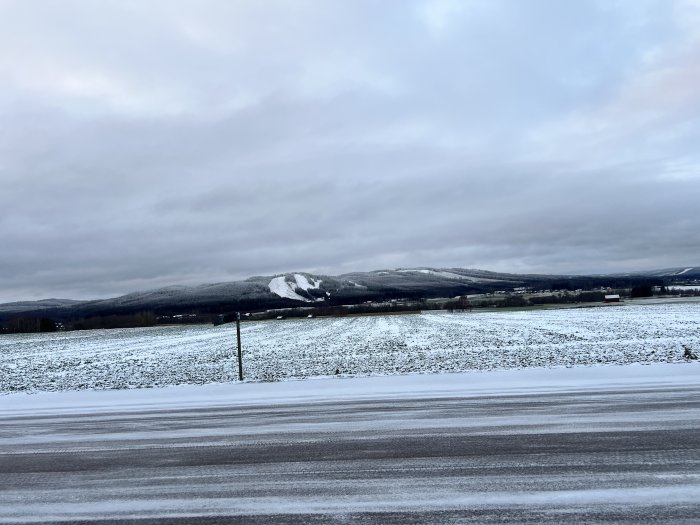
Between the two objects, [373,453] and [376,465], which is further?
[373,453]

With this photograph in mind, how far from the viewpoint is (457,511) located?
508 centimetres

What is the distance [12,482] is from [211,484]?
270 centimetres

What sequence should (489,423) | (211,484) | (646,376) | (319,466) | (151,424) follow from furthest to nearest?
(646,376) < (151,424) < (489,423) < (319,466) < (211,484)

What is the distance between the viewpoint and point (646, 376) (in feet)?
42.4

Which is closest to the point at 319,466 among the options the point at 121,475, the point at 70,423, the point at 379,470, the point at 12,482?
the point at 379,470

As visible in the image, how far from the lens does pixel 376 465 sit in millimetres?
6559

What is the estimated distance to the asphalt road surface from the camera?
520 cm

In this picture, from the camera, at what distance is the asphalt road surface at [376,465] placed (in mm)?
5199

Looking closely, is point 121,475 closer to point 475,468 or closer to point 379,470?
point 379,470

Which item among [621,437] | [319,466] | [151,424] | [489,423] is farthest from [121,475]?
[621,437]

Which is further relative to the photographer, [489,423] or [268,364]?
[268,364]

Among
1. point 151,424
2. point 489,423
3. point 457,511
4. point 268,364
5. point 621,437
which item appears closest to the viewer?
point 457,511

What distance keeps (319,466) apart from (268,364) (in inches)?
673

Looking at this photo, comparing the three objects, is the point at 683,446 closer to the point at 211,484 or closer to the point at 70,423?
the point at 211,484
